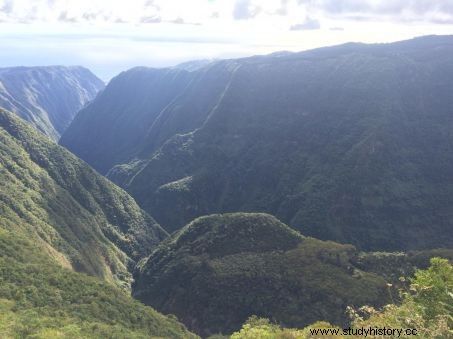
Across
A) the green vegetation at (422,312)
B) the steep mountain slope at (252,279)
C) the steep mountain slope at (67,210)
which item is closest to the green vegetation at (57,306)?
the steep mountain slope at (252,279)

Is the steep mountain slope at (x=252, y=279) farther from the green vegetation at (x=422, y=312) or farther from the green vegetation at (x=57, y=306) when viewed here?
the green vegetation at (x=422, y=312)

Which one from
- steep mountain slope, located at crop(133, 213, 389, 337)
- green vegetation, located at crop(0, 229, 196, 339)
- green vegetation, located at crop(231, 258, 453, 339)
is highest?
green vegetation, located at crop(231, 258, 453, 339)

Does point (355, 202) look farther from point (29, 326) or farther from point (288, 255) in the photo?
point (29, 326)

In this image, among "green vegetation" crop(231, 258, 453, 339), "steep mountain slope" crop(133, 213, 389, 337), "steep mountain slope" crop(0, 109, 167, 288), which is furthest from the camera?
"steep mountain slope" crop(0, 109, 167, 288)

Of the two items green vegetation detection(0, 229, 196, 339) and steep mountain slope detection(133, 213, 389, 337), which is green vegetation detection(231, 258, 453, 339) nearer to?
green vegetation detection(0, 229, 196, 339)

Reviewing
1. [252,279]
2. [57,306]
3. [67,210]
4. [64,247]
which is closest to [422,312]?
[57,306]

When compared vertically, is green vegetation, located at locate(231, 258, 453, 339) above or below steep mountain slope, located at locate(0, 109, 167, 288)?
above

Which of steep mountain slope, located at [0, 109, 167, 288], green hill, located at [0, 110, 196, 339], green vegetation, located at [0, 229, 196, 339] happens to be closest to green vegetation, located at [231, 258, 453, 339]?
green vegetation, located at [0, 229, 196, 339]

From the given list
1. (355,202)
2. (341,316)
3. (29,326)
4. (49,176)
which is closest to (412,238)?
(355,202)
